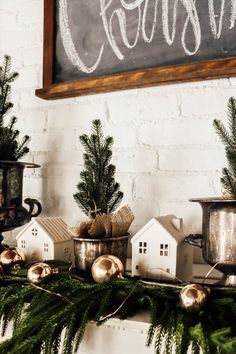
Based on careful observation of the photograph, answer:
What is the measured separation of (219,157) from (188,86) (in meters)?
0.22

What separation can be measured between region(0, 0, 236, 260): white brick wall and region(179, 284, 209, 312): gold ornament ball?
47cm

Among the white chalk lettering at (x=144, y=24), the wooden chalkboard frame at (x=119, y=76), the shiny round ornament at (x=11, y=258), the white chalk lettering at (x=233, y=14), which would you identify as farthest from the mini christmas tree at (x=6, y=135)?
the white chalk lettering at (x=233, y=14)

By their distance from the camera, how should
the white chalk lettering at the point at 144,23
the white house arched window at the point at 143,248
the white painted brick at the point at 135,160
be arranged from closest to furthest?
1. the white house arched window at the point at 143,248
2. the white chalk lettering at the point at 144,23
3. the white painted brick at the point at 135,160

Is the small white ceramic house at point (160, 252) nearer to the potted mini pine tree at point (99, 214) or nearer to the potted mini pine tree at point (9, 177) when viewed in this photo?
the potted mini pine tree at point (99, 214)

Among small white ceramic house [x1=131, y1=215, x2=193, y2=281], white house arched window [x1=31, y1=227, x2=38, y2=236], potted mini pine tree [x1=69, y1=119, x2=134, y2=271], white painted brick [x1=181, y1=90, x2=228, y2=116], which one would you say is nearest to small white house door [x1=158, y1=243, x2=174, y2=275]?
small white ceramic house [x1=131, y1=215, x2=193, y2=281]

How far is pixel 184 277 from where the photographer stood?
89 cm

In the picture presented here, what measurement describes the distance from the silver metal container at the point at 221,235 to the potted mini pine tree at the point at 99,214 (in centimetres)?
20

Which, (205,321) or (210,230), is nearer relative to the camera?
(205,321)

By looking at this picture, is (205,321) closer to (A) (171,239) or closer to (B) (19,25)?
(A) (171,239)

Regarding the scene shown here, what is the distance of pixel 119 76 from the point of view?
3.98ft

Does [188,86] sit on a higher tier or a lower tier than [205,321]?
higher

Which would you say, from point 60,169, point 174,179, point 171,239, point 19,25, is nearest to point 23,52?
point 19,25

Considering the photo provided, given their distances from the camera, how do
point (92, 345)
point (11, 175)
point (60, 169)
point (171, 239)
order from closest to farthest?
1. point (92, 345)
2. point (171, 239)
3. point (11, 175)
4. point (60, 169)

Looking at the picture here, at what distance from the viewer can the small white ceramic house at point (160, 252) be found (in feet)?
2.78
